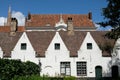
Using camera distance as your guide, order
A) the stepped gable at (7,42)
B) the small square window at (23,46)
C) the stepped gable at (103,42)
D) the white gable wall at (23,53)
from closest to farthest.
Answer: the white gable wall at (23,53)
the stepped gable at (103,42)
the small square window at (23,46)
the stepped gable at (7,42)

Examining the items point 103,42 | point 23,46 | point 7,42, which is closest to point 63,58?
point 23,46

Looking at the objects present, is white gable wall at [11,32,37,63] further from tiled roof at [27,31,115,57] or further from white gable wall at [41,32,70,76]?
white gable wall at [41,32,70,76]

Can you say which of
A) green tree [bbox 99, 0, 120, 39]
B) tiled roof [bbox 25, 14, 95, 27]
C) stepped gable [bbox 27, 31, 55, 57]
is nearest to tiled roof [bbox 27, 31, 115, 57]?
stepped gable [bbox 27, 31, 55, 57]

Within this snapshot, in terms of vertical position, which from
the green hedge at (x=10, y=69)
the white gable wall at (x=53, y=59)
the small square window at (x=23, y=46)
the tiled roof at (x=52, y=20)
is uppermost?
the tiled roof at (x=52, y=20)

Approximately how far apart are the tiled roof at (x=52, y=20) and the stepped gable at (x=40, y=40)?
18.7 m

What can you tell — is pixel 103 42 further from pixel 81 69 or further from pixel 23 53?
pixel 23 53

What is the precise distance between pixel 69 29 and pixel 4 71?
72.9 ft

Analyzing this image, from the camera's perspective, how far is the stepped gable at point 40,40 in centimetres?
4373

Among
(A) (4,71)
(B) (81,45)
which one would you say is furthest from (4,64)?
(B) (81,45)

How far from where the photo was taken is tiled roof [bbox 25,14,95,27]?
2618 inches

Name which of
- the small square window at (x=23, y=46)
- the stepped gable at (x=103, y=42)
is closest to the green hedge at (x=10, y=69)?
the small square window at (x=23, y=46)

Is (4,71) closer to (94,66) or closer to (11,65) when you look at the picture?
(11,65)

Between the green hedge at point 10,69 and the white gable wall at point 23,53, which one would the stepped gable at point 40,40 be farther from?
the green hedge at point 10,69

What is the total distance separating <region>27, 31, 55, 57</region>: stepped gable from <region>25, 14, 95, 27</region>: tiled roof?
1873 centimetres
